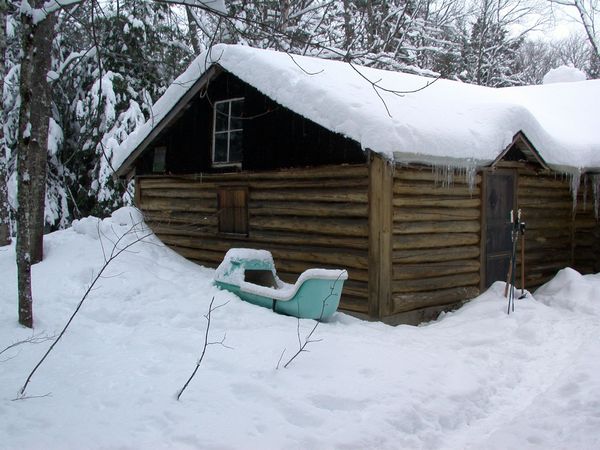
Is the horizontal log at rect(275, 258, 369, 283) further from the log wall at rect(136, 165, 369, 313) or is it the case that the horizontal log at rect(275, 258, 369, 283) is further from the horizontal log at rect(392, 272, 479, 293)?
the horizontal log at rect(392, 272, 479, 293)

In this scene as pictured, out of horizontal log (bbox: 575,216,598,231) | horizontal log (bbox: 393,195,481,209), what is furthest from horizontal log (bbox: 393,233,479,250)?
horizontal log (bbox: 575,216,598,231)

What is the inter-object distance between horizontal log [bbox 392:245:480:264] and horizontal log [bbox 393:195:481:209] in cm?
68

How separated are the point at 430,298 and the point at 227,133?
15.7ft

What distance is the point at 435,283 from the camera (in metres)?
8.91

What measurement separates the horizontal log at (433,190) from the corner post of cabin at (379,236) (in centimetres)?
31

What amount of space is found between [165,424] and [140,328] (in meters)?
2.77

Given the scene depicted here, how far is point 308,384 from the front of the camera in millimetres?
5129

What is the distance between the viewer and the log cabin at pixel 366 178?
8.21 meters

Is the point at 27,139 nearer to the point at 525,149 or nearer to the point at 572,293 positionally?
the point at 525,149

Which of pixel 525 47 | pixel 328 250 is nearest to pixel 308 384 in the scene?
pixel 328 250

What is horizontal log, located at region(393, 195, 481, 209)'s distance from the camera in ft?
27.6

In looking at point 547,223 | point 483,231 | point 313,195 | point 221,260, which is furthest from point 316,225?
point 547,223

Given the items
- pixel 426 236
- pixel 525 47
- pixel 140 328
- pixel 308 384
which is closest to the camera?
pixel 308 384

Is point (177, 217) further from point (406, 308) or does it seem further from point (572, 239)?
point (572, 239)
